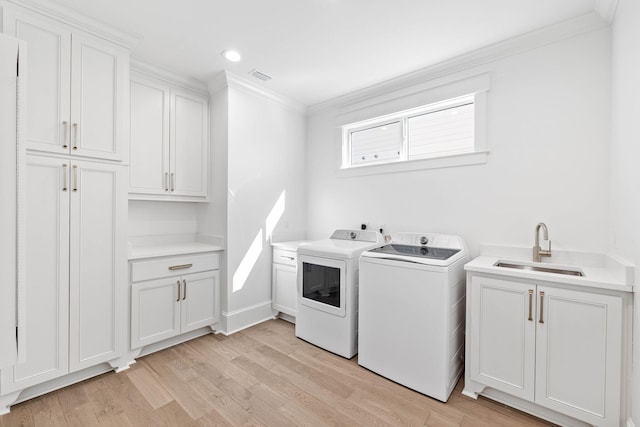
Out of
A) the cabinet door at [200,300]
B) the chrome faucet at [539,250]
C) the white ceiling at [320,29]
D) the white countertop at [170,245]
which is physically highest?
the white ceiling at [320,29]

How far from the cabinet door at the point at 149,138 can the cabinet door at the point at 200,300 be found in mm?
946

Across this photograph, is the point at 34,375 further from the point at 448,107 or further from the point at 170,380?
the point at 448,107

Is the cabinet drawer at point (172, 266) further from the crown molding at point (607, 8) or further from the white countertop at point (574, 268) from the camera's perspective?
the crown molding at point (607, 8)

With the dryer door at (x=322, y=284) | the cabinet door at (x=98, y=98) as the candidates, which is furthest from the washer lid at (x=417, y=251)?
the cabinet door at (x=98, y=98)

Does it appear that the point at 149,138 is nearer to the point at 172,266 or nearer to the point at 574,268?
the point at 172,266

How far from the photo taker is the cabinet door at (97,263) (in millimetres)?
1966

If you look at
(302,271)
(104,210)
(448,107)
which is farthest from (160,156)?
(448,107)

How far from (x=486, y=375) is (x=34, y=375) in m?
3.00

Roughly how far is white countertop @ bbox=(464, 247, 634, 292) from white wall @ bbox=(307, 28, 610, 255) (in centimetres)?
9

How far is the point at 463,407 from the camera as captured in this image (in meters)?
1.78

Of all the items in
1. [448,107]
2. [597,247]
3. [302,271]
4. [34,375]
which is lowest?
[34,375]

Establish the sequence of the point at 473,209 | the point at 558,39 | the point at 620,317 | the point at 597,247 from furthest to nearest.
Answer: the point at 473,209, the point at 558,39, the point at 597,247, the point at 620,317

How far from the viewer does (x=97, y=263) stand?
2.06m

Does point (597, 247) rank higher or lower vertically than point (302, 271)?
higher
